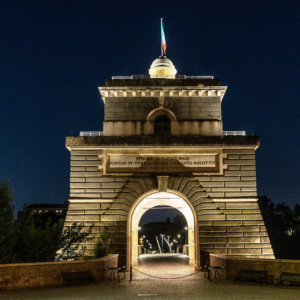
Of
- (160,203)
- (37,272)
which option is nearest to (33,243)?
(37,272)

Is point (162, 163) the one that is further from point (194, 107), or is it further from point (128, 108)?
point (194, 107)

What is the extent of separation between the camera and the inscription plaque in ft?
74.0

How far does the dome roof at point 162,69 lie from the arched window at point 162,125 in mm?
4464

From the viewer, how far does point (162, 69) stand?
91.3 ft

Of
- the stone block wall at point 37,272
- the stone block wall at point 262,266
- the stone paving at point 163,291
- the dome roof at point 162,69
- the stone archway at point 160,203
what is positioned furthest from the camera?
the dome roof at point 162,69

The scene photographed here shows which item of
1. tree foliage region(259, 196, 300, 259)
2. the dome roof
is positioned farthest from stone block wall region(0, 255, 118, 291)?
tree foliage region(259, 196, 300, 259)

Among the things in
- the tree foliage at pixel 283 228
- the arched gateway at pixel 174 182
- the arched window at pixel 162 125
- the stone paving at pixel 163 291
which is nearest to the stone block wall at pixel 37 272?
the stone paving at pixel 163 291

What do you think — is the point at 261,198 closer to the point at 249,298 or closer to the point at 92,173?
the point at 92,173

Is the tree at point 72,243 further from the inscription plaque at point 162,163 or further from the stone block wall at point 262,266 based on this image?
the stone block wall at point 262,266

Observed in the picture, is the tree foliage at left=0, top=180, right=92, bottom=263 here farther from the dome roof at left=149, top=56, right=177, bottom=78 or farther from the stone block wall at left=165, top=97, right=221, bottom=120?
the dome roof at left=149, top=56, right=177, bottom=78

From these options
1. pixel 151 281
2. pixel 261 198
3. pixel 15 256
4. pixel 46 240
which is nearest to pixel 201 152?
pixel 151 281

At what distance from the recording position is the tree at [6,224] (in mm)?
15867

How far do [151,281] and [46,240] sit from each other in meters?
5.05

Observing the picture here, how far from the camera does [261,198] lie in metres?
74.4
